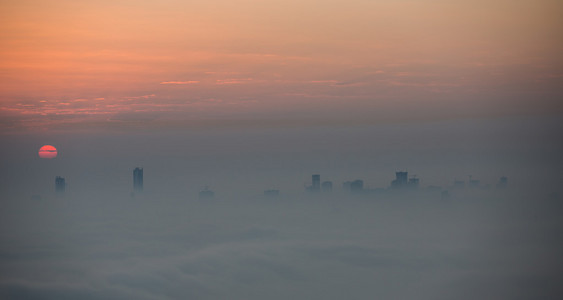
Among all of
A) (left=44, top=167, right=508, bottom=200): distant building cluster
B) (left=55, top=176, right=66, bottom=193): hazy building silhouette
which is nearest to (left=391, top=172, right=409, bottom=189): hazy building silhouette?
(left=44, top=167, right=508, bottom=200): distant building cluster

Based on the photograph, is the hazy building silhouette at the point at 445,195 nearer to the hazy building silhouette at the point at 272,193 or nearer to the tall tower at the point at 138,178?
the hazy building silhouette at the point at 272,193

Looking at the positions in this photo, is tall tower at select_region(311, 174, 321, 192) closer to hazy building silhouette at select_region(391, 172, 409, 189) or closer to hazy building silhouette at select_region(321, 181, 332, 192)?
hazy building silhouette at select_region(321, 181, 332, 192)

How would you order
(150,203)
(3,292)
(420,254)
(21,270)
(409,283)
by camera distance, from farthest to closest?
(420,254), (150,203), (409,283), (21,270), (3,292)

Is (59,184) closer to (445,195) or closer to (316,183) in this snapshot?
(316,183)

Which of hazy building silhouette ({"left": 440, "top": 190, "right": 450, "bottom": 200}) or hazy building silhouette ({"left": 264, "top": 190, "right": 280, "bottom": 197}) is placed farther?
hazy building silhouette ({"left": 264, "top": 190, "right": 280, "bottom": 197})

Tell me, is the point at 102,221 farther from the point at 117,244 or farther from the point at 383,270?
the point at 383,270

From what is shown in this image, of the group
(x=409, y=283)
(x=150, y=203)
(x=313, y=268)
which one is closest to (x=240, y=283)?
(x=313, y=268)

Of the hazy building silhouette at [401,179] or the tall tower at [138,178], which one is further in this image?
the tall tower at [138,178]

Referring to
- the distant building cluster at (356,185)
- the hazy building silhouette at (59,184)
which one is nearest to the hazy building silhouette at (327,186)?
the distant building cluster at (356,185)

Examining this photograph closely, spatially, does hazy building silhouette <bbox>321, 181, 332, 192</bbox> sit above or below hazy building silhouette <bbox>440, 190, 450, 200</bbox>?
above

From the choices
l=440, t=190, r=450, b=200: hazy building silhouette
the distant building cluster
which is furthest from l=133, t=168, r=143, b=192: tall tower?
l=440, t=190, r=450, b=200: hazy building silhouette

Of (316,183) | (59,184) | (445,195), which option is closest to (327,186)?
(316,183)
